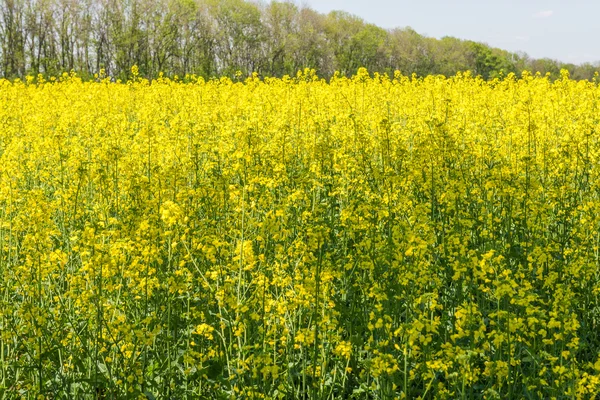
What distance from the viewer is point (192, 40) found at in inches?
1984

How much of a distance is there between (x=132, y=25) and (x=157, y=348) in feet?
156

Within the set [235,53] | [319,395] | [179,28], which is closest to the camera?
[319,395]

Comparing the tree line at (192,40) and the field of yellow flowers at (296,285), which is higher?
the tree line at (192,40)

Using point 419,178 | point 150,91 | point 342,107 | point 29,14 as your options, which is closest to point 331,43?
point 29,14

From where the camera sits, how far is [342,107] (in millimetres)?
12086

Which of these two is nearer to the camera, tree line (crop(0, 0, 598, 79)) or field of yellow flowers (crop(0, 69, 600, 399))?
field of yellow flowers (crop(0, 69, 600, 399))

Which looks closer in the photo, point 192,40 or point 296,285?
point 296,285

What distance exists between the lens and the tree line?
151 feet

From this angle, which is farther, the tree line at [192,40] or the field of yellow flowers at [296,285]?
the tree line at [192,40]

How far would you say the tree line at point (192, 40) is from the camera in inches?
1812

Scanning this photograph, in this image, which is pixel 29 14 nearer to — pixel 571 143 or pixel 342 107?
pixel 342 107

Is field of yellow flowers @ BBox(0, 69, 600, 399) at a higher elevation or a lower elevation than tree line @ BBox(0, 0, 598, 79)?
lower

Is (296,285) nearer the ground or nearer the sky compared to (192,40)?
nearer the ground

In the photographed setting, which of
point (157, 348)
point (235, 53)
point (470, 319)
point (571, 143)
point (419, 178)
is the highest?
point (235, 53)
